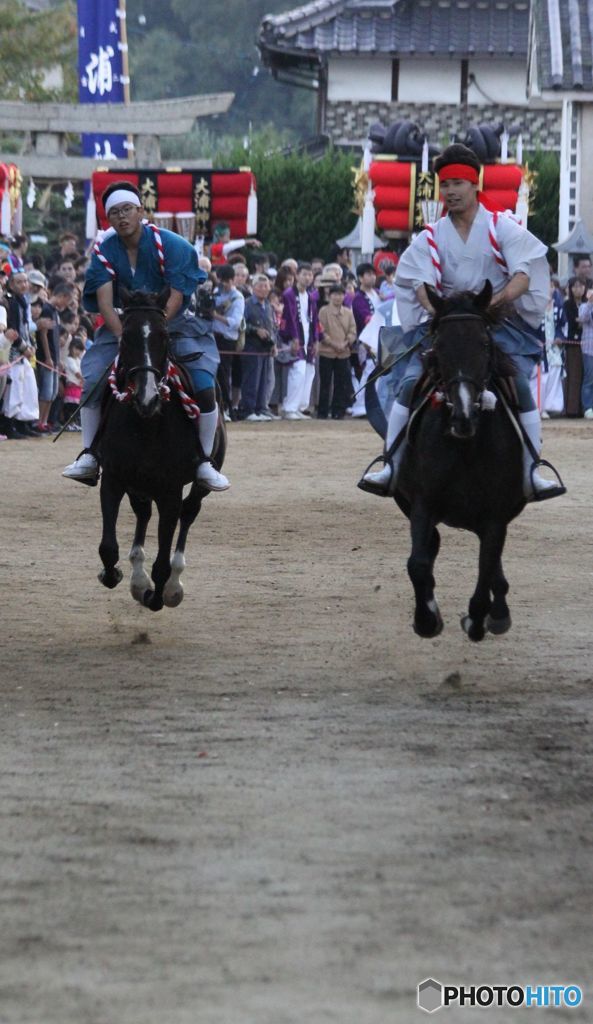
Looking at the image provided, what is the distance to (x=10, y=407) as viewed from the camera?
19.9m

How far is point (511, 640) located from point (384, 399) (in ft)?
4.71

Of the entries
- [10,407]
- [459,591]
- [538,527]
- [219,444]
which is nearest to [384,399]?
[219,444]

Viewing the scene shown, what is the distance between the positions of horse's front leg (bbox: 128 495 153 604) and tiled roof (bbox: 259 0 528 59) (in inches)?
1352

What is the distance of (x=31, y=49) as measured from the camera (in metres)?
41.7

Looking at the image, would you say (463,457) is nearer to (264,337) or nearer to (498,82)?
(264,337)

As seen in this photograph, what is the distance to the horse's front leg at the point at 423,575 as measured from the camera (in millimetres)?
7953

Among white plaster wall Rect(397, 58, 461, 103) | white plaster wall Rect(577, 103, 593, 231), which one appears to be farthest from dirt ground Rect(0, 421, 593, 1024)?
white plaster wall Rect(397, 58, 461, 103)

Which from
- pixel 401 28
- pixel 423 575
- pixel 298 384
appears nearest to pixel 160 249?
pixel 423 575

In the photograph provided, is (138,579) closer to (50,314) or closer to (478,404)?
(478,404)

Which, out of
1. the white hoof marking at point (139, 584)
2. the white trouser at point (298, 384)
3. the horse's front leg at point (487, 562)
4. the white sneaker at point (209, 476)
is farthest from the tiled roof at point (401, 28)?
the horse's front leg at point (487, 562)

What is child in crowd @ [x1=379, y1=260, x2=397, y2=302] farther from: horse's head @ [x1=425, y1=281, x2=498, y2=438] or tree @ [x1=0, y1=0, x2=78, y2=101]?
tree @ [x1=0, y1=0, x2=78, y2=101]

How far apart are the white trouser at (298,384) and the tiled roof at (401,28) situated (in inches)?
745

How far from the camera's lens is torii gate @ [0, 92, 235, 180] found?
2852cm

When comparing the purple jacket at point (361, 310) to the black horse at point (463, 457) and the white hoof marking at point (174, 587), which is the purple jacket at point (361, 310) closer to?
the white hoof marking at point (174, 587)
